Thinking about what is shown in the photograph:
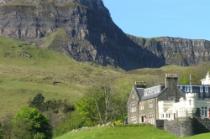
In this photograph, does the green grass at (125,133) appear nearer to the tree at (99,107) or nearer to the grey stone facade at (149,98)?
the grey stone facade at (149,98)

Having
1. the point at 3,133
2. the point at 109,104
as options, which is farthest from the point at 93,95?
the point at 3,133

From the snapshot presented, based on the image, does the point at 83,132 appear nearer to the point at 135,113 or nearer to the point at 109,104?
the point at 135,113

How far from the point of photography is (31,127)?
128 m

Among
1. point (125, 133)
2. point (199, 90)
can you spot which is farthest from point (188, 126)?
point (199, 90)

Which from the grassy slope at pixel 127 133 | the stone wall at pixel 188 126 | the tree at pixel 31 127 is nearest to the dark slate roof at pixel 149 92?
the grassy slope at pixel 127 133

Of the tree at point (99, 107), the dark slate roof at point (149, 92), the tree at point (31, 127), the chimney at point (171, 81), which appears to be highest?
the chimney at point (171, 81)

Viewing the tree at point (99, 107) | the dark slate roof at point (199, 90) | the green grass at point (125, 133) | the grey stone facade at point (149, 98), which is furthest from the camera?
the tree at point (99, 107)

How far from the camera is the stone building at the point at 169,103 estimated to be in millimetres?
92438

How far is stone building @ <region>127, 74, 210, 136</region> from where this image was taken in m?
92.4

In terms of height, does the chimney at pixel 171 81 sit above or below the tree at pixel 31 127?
above

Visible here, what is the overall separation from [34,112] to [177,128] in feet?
163

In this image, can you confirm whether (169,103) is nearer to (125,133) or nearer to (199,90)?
(199,90)

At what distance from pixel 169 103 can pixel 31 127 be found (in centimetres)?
3383

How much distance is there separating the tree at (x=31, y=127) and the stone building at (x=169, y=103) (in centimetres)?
1890
